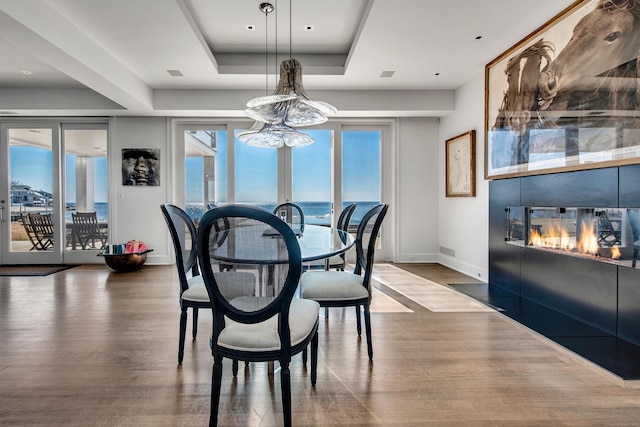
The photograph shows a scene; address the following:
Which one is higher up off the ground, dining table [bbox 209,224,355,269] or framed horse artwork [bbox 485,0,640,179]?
framed horse artwork [bbox 485,0,640,179]

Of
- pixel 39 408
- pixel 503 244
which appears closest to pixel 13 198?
pixel 39 408

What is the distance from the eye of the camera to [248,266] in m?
1.34

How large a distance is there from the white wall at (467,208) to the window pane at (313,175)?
1943mm

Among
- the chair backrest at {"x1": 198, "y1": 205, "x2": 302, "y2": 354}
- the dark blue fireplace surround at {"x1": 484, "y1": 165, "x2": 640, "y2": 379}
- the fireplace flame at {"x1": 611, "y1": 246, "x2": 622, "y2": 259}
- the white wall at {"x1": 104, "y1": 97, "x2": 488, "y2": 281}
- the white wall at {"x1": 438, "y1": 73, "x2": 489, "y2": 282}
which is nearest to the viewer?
the chair backrest at {"x1": 198, "y1": 205, "x2": 302, "y2": 354}

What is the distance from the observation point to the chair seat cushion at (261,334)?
4.39ft

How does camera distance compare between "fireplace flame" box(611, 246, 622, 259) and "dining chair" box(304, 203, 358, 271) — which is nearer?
"fireplace flame" box(611, 246, 622, 259)

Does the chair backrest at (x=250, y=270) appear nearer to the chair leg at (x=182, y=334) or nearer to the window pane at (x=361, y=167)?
the chair leg at (x=182, y=334)

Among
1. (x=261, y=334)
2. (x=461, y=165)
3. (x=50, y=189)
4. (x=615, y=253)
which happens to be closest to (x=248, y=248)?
(x=261, y=334)

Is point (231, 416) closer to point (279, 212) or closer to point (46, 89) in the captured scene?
point (279, 212)

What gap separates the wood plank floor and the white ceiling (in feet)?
8.50

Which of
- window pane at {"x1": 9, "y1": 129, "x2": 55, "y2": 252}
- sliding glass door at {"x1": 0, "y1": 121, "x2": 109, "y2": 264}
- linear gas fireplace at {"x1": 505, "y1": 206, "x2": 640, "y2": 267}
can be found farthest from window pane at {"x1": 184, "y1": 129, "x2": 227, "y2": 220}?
linear gas fireplace at {"x1": 505, "y1": 206, "x2": 640, "y2": 267}

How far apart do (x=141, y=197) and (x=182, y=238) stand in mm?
3840

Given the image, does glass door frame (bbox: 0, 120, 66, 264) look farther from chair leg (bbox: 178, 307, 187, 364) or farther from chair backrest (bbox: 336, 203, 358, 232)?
chair backrest (bbox: 336, 203, 358, 232)

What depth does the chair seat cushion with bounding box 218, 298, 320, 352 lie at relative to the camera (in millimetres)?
1337
